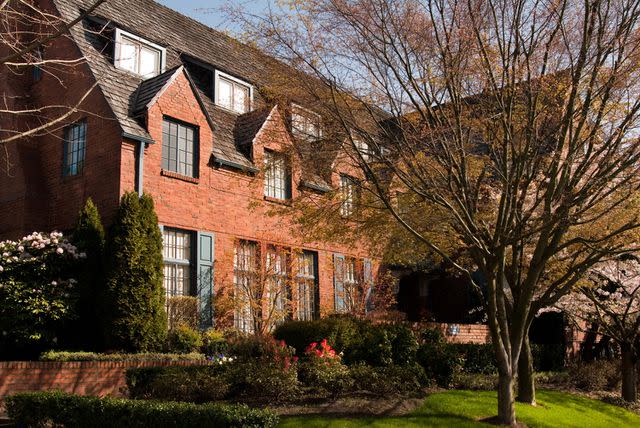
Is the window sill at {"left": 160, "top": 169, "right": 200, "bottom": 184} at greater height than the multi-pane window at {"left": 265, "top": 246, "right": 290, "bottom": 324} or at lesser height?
greater

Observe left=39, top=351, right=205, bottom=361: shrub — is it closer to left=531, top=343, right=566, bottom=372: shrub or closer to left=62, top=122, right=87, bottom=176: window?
left=62, top=122, right=87, bottom=176: window

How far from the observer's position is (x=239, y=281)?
1878 centimetres

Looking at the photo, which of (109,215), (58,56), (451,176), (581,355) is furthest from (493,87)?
(581,355)

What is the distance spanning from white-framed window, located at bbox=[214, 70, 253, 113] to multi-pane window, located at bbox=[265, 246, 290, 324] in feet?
16.2

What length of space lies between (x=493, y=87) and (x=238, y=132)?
36.7 ft

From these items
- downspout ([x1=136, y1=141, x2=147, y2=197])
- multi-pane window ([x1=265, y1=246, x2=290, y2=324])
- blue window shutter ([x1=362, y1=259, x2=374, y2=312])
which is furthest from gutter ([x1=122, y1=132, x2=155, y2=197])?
blue window shutter ([x1=362, y1=259, x2=374, y2=312])

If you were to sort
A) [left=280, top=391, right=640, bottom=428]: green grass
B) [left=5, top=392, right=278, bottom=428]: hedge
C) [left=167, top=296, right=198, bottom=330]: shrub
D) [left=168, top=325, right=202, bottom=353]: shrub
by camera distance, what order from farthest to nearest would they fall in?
[left=167, top=296, right=198, bottom=330]: shrub → [left=168, top=325, right=202, bottom=353]: shrub → [left=280, top=391, right=640, bottom=428]: green grass → [left=5, top=392, right=278, bottom=428]: hedge

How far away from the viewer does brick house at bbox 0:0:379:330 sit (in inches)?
655

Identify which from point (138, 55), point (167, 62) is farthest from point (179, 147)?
point (167, 62)

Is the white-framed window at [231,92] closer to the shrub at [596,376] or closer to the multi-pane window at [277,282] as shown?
the multi-pane window at [277,282]

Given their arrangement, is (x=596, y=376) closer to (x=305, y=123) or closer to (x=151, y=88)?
(x=305, y=123)

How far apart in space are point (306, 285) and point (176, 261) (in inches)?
209

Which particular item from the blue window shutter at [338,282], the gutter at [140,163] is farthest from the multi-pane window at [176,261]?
the blue window shutter at [338,282]

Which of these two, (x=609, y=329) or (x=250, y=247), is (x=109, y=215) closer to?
(x=250, y=247)
